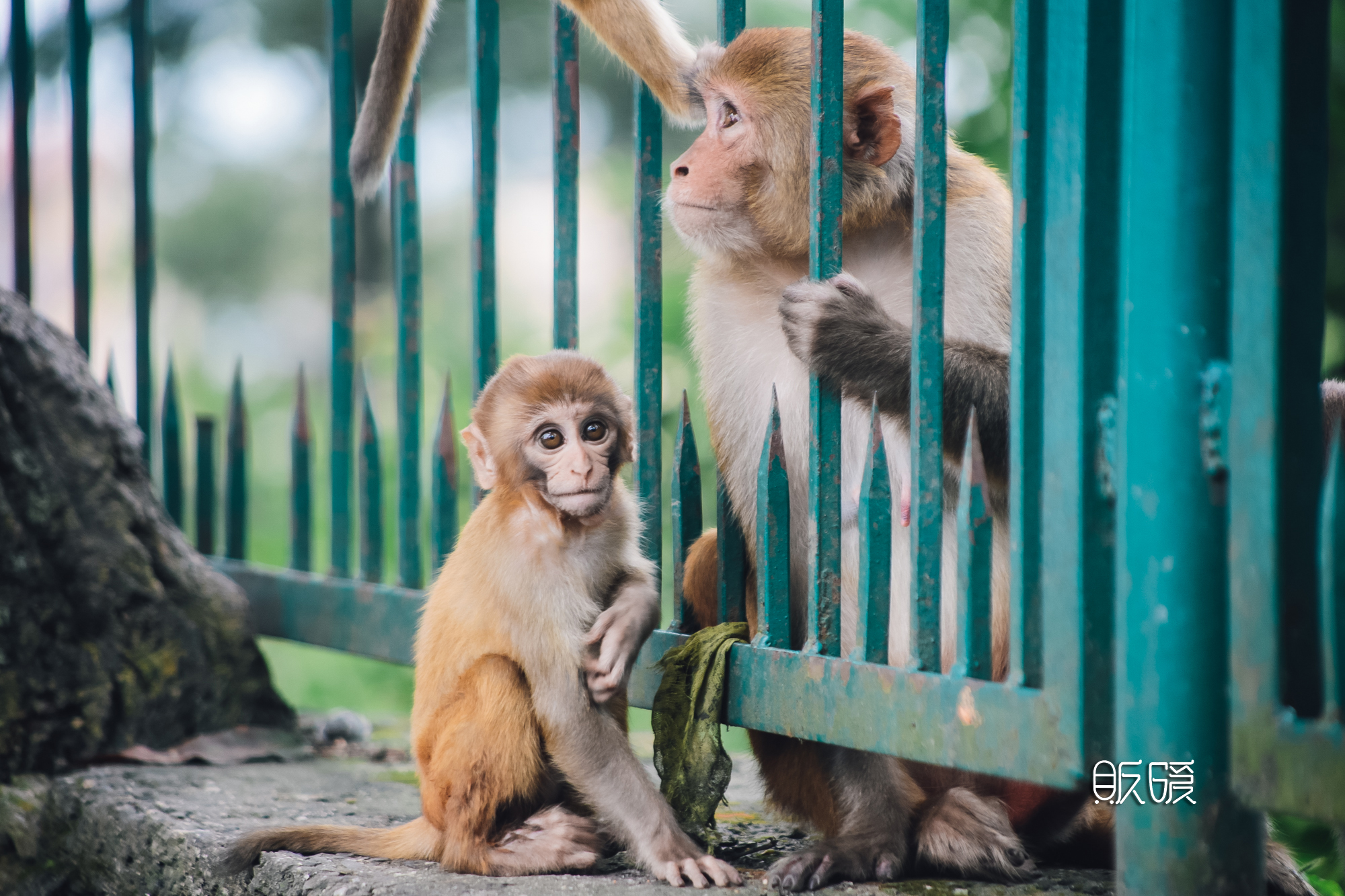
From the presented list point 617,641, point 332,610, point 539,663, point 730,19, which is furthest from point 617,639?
point 332,610

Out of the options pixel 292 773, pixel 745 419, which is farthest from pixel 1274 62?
pixel 292 773

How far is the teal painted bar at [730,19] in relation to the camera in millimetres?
2375

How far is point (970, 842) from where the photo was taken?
197 cm

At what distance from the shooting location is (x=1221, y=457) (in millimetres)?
1566

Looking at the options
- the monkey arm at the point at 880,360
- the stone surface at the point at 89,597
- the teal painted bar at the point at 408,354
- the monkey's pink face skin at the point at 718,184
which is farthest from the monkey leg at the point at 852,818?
the stone surface at the point at 89,597

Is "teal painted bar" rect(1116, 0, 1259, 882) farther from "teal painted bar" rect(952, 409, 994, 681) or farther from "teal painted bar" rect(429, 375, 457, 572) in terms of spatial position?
"teal painted bar" rect(429, 375, 457, 572)

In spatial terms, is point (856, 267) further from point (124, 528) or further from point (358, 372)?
point (124, 528)

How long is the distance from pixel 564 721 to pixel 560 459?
0.44 m

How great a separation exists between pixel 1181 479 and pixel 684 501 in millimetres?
1012

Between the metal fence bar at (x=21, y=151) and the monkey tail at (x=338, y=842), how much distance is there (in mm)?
2244

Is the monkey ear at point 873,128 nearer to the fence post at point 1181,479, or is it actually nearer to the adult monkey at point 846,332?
the adult monkey at point 846,332

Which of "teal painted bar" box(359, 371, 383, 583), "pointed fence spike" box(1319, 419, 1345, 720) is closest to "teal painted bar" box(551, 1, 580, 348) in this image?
"teal painted bar" box(359, 371, 383, 583)

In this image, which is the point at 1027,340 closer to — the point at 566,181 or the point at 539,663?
the point at 539,663

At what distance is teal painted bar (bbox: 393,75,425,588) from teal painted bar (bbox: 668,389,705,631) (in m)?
0.87
